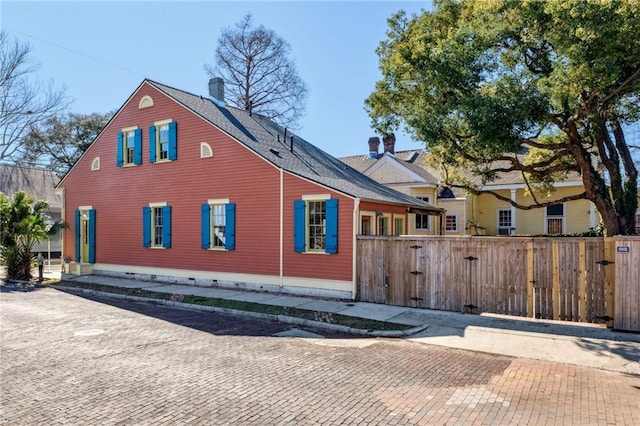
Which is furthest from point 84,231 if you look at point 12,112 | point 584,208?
point 584,208

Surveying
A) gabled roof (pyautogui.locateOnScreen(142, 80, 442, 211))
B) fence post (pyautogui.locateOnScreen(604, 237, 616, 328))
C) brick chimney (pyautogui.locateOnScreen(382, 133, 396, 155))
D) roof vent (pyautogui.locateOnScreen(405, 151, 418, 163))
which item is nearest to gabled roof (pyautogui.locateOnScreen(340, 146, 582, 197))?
roof vent (pyautogui.locateOnScreen(405, 151, 418, 163))

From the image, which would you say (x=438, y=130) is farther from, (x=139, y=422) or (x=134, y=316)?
(x=139, y=422)

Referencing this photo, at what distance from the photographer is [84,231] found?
20.6 m

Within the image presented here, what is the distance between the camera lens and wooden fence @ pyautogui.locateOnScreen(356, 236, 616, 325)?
9148 mm

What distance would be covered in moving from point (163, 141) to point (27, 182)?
947 inches

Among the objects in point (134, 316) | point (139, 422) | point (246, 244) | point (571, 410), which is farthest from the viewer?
point (246, 244)

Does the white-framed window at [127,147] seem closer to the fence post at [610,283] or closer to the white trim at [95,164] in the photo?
the white trim at [95,164]

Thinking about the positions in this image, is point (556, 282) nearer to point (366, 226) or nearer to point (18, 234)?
point (366, 226)

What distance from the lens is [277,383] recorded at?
589cm

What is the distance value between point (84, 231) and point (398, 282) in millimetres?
16334

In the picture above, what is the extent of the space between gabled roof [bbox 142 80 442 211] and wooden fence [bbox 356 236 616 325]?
7.52ft

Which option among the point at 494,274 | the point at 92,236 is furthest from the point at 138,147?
the point at 494,274

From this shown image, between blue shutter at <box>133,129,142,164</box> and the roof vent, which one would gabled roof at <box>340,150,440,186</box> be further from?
blue shutter at <box>133,129,142,164</box>

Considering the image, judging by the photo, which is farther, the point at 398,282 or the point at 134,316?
the point at 398,282
